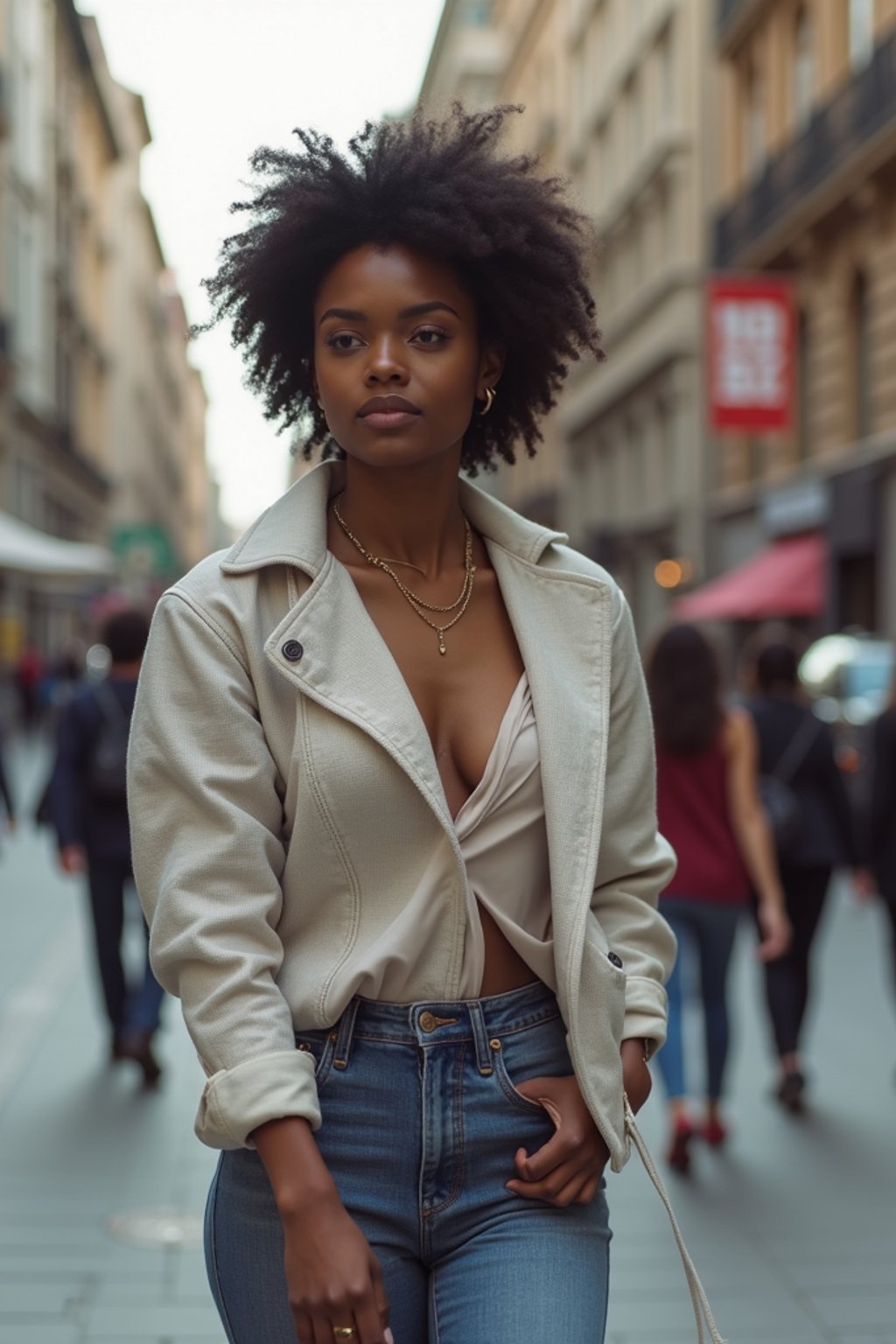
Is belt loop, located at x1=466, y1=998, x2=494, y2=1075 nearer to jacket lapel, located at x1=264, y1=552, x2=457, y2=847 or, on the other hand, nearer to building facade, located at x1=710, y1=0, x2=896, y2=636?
jacket lapel, located at x1=264, y1=552, x2=457, y2=847

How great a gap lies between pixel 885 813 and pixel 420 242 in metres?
5.18

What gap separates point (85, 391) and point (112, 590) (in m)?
13.1

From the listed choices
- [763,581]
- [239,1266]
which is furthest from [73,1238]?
[763,581]

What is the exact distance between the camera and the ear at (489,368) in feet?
7.84

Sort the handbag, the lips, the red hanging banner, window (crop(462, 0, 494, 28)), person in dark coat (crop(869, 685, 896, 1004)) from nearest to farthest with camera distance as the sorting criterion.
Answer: the lips → the handbag → person in dark coat (crop(869, 685, 896, 1004)) → the red hanging banner → window (crop(462, 0, 494, 28))

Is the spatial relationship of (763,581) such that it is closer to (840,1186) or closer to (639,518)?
(639,518)

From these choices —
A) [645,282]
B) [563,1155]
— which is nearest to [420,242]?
[563,1155]

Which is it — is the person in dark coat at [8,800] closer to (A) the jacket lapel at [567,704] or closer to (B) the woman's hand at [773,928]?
(B) the woman's hand at [773,928]

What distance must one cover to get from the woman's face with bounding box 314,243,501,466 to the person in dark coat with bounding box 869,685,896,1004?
16.5ft

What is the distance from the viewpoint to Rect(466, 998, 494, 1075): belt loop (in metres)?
2.16

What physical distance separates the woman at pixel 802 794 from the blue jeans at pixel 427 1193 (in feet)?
16.1

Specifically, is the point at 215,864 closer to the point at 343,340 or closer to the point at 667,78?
the point at 343,340

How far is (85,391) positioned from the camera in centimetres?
5078

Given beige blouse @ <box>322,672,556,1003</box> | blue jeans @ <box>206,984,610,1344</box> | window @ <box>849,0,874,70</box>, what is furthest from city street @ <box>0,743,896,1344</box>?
window @ <box>849,0,874,70</box>
